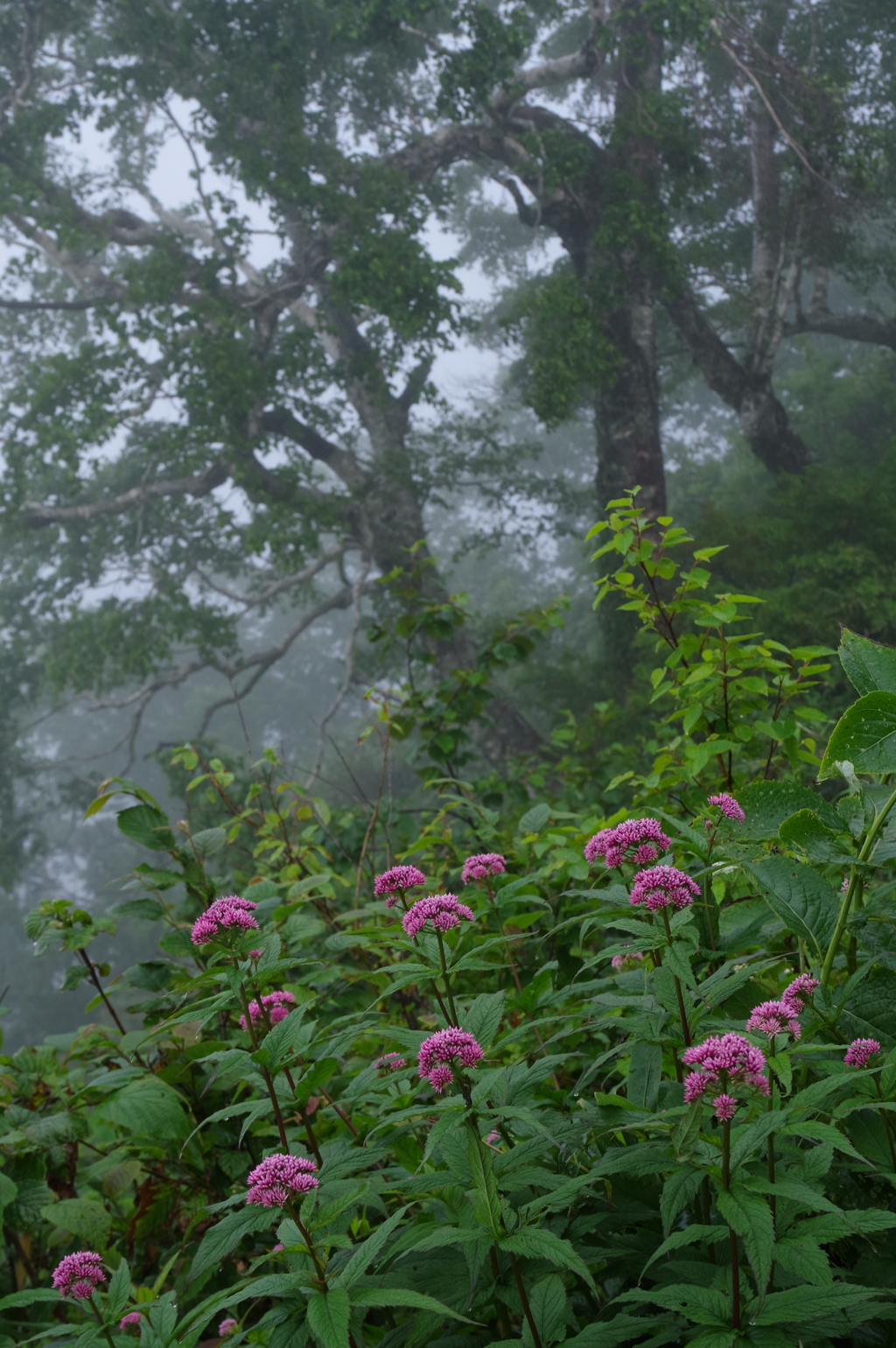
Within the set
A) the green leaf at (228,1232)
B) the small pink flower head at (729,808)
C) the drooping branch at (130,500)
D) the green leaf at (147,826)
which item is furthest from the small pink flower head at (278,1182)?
the drooping branch at (130,500)

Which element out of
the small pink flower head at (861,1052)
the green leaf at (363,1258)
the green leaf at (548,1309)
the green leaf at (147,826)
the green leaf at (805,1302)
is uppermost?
the green leaf at (147,826)

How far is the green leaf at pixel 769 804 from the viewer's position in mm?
923

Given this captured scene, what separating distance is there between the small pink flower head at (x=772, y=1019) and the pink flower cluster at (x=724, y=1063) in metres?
0.03

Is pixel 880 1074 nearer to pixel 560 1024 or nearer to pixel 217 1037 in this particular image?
pixel 560 1024

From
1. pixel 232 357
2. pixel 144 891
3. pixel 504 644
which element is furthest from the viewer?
pixel 232 357

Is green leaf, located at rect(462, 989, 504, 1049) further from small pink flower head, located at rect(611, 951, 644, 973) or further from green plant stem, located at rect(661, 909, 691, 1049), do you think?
small pink flower head, located at rect(611, 951, 644, 973)

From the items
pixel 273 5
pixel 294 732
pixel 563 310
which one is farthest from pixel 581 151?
pixel 294 732

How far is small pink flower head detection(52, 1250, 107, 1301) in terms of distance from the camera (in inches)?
34.4

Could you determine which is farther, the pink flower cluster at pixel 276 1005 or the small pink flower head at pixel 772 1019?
the pink flower cluster at pixel 276 1005

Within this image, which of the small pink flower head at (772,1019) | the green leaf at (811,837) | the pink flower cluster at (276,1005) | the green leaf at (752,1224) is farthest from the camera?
the pink flower cluster at (276,1005)

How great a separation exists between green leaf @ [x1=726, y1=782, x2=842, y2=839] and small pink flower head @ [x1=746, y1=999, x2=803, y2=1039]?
20cm

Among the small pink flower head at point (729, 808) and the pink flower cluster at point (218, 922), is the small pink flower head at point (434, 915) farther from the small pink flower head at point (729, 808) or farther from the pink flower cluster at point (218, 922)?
the small pink flower head at point (729, 808)

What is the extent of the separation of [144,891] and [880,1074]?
1285mm

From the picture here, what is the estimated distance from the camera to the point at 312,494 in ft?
34.1
